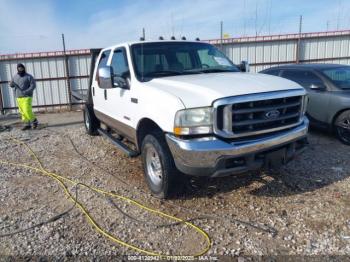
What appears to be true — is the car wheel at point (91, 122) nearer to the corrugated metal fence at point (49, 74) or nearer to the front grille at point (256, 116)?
the front grille at point (256, 116)

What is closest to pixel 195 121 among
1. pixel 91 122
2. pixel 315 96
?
pixel 315 96

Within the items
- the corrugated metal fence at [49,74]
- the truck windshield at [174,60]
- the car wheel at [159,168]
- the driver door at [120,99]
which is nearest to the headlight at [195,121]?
the car wheel at [159,168]

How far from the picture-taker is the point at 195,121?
335 centimetres

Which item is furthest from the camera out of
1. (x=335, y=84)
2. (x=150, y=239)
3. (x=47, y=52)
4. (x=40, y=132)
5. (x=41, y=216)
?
(x=47, y=52)

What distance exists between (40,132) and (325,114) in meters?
7.24

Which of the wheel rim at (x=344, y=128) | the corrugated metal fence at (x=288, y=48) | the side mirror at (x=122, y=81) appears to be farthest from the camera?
the corrugated metal fence at (x=288, y=48)

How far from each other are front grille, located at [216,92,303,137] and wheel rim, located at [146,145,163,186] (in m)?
1.07

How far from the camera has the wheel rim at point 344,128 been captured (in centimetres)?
617

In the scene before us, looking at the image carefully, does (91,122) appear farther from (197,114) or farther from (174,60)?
(197,114)

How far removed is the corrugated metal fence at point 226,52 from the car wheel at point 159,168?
10554mm

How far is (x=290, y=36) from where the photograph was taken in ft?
45.4

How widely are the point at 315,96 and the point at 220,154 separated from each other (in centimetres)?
439

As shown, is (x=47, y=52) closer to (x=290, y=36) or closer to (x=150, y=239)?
(x=290, y=36)

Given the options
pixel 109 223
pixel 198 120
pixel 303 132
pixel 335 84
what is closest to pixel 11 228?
pixel 109 223
